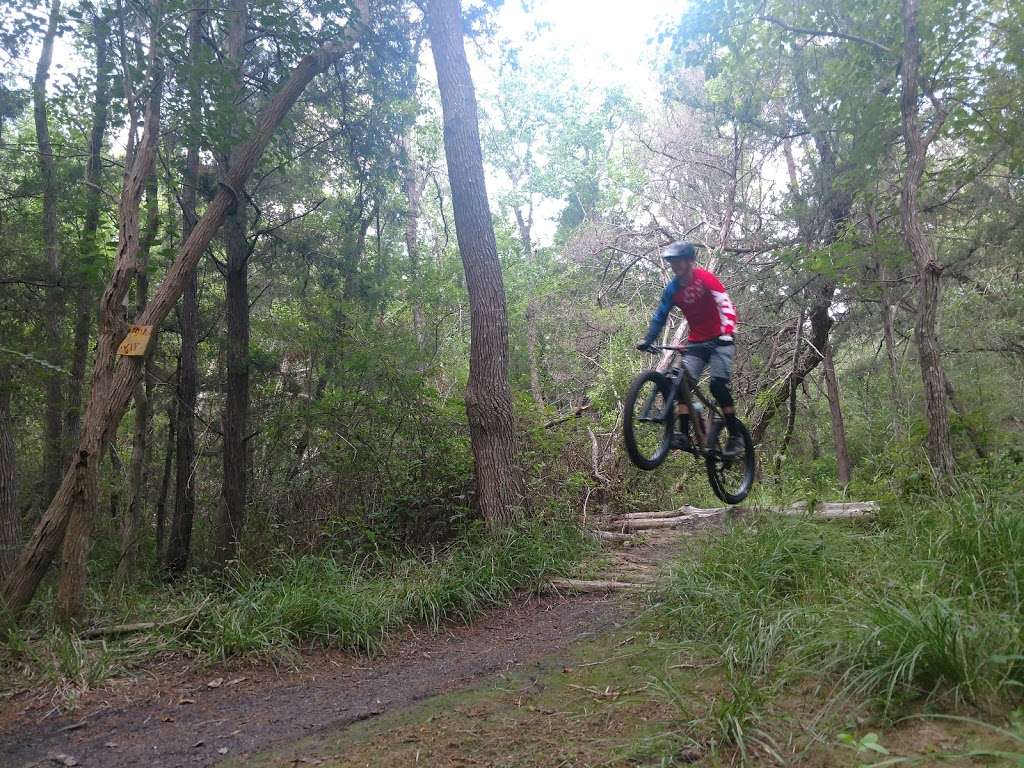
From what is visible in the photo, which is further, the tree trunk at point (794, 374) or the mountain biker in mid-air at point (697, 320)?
the tree trunk at point (794, 374)

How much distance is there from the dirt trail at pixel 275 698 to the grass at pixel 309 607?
0.62ft

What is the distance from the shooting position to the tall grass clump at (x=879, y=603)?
2855 millimetres

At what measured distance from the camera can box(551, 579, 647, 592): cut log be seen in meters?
6.28

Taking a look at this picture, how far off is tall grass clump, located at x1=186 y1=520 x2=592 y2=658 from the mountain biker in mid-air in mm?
2098

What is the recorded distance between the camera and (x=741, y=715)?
10.1 ft

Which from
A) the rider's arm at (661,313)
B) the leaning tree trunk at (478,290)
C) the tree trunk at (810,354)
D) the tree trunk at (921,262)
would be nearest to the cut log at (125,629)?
the leaning tree trunk at (478,290)

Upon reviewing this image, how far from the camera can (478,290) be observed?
294 inches

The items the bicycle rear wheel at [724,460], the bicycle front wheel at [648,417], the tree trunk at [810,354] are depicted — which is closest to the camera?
the bicycle front wheel at [648,417]

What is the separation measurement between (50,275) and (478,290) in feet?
17.7

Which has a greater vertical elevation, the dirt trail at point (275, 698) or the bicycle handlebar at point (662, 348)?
the bicycle handlebar at point (662, 348)

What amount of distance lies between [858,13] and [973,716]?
27.5ft

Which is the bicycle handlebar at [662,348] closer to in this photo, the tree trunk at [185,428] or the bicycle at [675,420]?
the bicycle at [675,420]

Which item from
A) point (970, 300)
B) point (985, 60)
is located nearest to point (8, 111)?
point (985, 60)

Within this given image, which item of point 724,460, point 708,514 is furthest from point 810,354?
point 724,460
